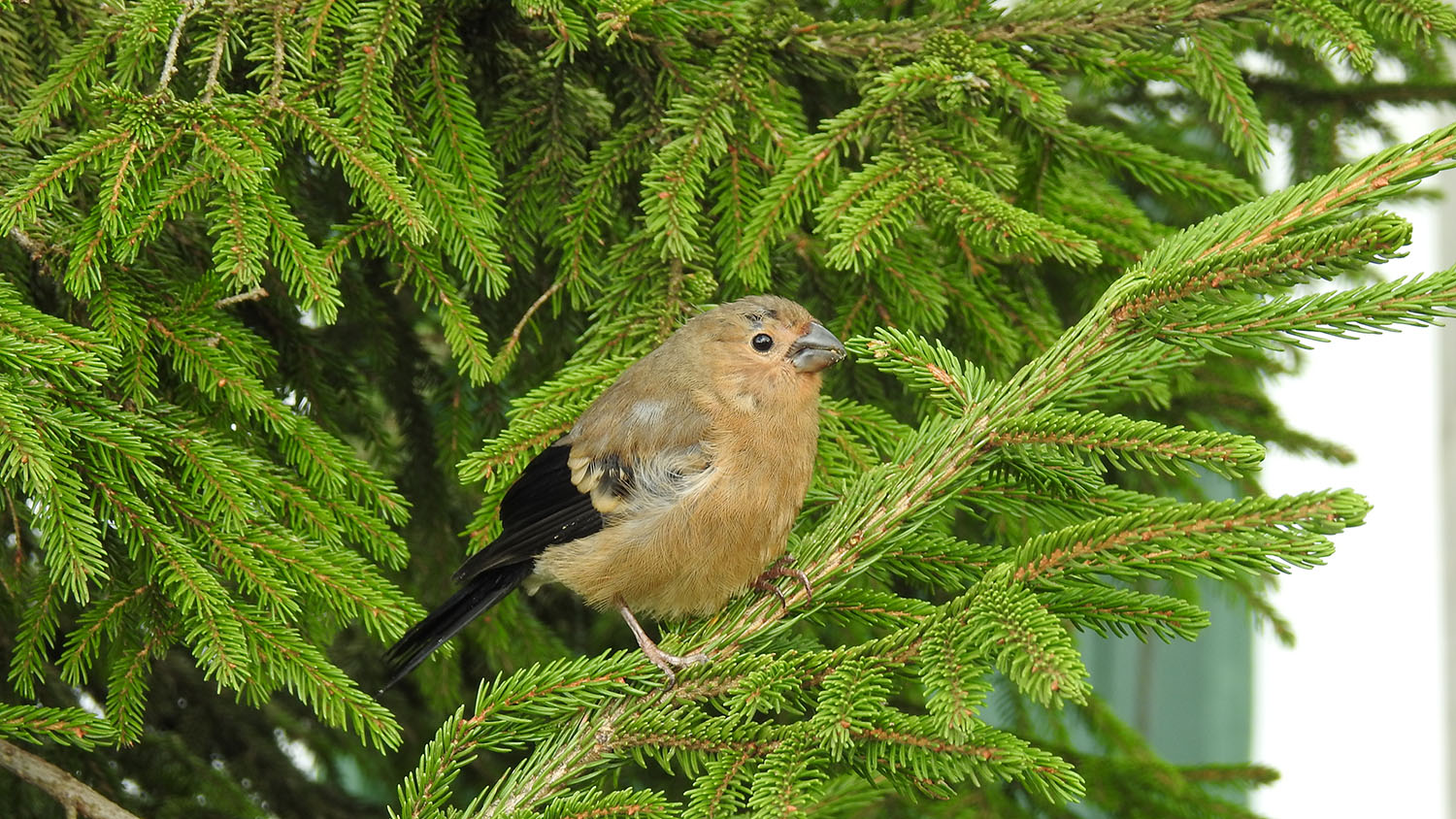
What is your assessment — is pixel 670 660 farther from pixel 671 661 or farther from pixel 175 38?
pixel 175 38

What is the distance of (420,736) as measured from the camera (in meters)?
3.47

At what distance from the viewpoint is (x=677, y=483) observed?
2.71 m

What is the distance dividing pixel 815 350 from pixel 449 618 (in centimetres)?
95

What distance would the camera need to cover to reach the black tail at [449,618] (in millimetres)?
2498

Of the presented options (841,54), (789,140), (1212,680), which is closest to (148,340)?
(789,140)

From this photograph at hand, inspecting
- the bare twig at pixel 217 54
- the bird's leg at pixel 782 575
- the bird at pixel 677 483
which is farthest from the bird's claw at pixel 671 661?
the bare twig at pixel 217 54

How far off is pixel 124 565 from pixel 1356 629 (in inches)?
222

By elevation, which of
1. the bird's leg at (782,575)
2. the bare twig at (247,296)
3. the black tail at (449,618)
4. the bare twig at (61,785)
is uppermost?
the bare twig at (247,296)

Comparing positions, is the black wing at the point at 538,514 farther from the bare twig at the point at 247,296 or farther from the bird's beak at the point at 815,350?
the bare twig at the point at 247,296

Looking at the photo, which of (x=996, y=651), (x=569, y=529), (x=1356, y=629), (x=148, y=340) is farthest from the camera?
(x=1356, y=629)

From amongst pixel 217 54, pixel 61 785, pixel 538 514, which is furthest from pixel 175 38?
pixel 61 785

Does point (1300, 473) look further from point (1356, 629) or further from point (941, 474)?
point (941, 474)

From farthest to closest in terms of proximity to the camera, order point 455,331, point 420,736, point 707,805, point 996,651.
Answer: point 420,736 → point 455,331 → point 707,805 → point 996,651

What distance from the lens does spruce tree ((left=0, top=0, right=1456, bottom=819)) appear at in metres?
1.69
